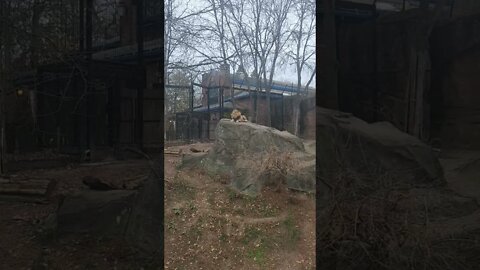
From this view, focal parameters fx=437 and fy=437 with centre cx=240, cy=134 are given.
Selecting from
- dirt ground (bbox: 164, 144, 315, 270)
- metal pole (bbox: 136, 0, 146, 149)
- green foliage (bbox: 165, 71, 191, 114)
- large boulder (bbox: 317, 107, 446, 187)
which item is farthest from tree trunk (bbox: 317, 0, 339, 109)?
metal pole (bbox: 136, 0, 146, 149)

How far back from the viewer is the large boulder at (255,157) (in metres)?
3.61

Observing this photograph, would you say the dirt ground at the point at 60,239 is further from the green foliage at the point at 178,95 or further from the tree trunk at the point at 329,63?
the tree trunk at the point at 329,63

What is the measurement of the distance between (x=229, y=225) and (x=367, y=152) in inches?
52.7

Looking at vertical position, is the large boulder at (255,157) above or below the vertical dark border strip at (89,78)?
below

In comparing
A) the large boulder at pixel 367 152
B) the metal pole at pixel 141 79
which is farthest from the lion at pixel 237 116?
the metal pole at pixel 141 79

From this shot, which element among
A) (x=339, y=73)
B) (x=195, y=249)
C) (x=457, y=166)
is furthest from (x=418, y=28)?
(x=195, y=249)

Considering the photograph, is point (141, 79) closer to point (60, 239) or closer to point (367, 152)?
point (60, 239)

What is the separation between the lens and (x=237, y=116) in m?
3.66

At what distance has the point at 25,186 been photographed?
3.24 meters

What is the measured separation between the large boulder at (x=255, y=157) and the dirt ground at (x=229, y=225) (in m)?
0.08

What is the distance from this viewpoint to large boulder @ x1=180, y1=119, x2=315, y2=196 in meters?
3.61

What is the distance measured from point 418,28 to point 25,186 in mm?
3507

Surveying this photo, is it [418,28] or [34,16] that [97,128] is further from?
[418,28]

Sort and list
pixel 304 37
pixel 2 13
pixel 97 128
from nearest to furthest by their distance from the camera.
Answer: pixel 2 13
pixel 97 128
pixel 304 37
